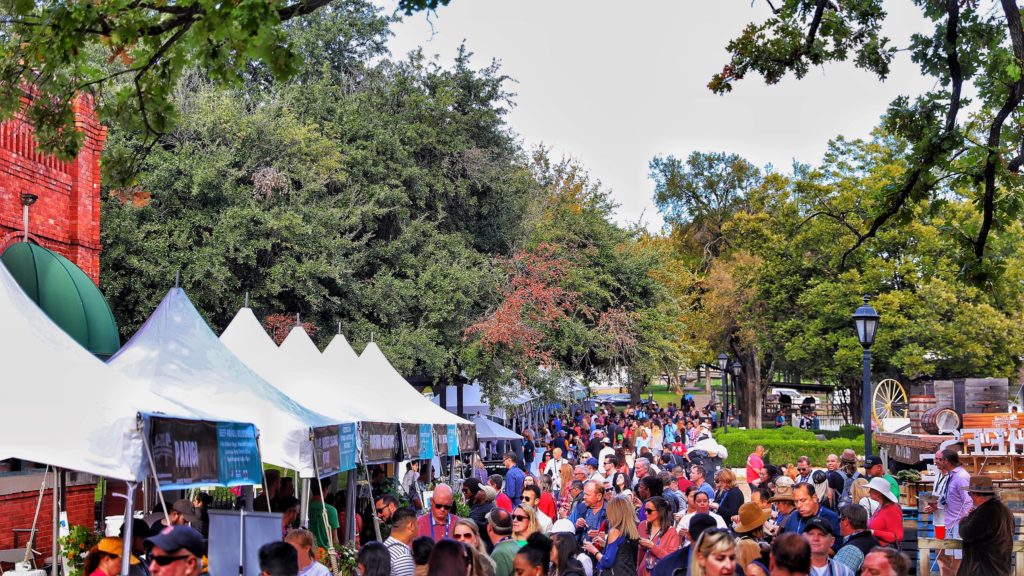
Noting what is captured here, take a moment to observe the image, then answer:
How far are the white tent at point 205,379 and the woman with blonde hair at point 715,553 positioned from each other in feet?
17.4

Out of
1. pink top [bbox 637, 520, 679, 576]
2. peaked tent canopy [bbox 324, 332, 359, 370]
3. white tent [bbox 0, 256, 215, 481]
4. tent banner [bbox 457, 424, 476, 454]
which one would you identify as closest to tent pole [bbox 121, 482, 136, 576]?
white tent [bbox 0, 256, 215, 481]

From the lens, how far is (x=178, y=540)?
629cm

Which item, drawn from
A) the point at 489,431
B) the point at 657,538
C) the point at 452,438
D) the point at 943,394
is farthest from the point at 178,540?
the point at 489,431

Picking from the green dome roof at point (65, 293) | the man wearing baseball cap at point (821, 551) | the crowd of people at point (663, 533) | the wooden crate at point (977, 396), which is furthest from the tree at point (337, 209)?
the man wearing baseball cap at point (821, 551)

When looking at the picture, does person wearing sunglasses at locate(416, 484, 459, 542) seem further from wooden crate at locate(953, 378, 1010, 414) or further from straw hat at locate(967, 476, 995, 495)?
wooden crate at locate(953, 378, 1010, 414)

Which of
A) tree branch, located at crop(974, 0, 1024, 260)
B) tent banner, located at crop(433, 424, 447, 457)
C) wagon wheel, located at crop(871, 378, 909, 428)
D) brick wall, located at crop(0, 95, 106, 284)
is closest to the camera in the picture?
tree branch, located at crop(974, 0, 1024, 260)

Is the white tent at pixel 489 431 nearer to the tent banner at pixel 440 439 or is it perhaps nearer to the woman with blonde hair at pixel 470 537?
the tent banner at pixel 440 439

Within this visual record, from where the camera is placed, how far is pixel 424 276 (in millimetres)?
28250

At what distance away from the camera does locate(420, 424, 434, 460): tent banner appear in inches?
677

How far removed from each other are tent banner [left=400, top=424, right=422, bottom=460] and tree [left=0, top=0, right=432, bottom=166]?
23.5ft

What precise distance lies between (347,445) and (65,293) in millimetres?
5406

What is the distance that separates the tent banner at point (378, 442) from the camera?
14.7 m

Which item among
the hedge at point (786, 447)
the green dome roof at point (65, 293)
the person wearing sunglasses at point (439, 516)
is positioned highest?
the green dome roof at point (65, 293)

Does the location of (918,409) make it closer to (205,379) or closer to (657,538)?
(657,538)
